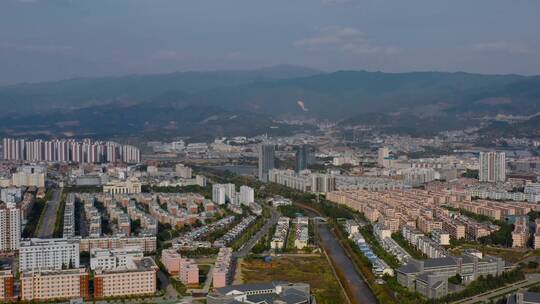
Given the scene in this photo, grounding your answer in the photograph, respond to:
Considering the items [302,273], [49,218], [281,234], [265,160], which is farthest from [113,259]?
[265,160]

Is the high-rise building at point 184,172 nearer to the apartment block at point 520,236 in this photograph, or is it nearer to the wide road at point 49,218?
the wide road at point 49,218

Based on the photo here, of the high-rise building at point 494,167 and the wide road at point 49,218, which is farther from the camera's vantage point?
the high-rise building at point 494,167

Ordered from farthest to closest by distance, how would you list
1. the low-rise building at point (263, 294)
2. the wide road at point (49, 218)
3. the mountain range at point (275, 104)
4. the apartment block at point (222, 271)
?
the mountain range at point (275, 104)
the wide road at point (49, 218)
the apartment block at point (222, 271)
the low-rise building at point (263, 294)

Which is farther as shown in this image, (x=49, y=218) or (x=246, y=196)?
(x=246, y=196)

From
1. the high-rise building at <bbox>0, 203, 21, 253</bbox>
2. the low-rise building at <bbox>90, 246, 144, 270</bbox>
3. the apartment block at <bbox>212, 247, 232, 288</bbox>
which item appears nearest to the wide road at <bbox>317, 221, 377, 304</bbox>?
the apartment block at <bbox>212, 247, 232, 288</bbox>

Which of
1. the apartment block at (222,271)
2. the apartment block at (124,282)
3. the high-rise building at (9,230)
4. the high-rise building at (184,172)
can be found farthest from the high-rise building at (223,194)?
the apartment block at (124,282)

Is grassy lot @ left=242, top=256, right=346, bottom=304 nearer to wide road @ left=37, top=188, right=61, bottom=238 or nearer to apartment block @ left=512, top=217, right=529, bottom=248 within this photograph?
apartment block @ left=512, top=217, right=529, bottom=248

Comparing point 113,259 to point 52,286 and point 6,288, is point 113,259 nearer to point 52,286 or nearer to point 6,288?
point 52,286
